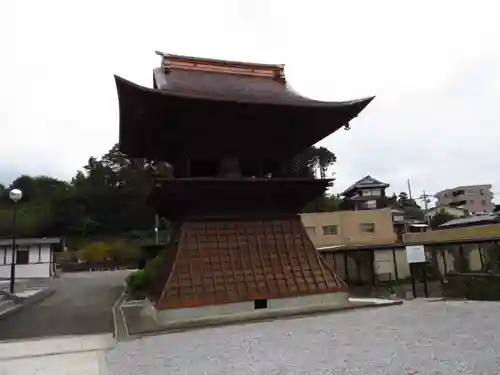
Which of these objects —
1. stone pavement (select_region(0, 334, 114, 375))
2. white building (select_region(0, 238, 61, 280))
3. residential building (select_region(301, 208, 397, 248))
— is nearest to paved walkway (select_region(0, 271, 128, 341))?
stone pavement (select_region(0, 334, 114, 375))

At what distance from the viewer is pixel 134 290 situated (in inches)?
792

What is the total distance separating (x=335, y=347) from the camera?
6750 mm

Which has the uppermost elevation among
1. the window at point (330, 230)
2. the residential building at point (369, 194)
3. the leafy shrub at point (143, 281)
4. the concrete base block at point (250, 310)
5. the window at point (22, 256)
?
the residential building at point (369, 194)

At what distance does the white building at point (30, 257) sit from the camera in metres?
32.0

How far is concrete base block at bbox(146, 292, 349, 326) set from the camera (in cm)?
1020

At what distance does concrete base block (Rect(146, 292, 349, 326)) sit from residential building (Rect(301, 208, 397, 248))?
22521 millimetres

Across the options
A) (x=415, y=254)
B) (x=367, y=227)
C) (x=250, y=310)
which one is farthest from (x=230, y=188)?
(x=367, y=227)

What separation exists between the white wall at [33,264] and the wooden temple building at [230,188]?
78.4 ft

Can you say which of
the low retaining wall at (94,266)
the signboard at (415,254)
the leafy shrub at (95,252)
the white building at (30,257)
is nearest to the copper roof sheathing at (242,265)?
the signboard at (415,254)

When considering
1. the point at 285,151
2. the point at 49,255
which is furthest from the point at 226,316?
the point at 49,255

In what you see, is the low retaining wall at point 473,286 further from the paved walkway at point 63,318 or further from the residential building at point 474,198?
the residential building at point 474,198

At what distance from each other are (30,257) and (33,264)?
0.61 metres

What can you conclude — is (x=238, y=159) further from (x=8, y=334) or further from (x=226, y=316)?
(x=8, y=334)

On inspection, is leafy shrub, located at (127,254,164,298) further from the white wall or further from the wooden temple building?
the white wall
